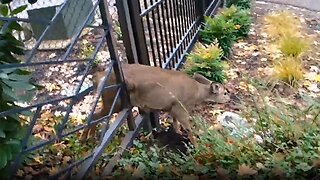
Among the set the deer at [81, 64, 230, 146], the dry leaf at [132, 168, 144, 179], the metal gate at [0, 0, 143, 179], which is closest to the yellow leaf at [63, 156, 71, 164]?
the metal gate at [0, 0, 143, 179]

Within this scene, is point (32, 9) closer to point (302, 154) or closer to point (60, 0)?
point (60, 0)

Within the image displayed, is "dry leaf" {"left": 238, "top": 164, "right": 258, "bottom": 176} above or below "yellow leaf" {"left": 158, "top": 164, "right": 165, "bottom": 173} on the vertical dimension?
above

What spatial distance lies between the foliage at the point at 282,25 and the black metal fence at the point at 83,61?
26.0 inches

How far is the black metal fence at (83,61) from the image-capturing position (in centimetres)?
219

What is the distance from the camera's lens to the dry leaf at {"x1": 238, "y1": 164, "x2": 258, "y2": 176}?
182cm

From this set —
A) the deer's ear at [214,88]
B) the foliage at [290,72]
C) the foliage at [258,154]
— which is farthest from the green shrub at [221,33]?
the foliage at [258,154]

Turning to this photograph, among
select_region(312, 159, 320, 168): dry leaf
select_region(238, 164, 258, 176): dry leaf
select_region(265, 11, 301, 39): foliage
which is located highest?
select_region(312, 159, 320, 168): dry leaf

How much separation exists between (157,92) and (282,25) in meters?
2.37

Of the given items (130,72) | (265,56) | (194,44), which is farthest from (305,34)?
(130,72)

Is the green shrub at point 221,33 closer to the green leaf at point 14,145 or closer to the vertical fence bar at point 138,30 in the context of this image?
the vertical fence bar at point 138,30

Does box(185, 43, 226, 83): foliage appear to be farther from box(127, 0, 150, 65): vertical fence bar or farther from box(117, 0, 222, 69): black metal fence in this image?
box(127, 0, 150, 65): vertical fence bar

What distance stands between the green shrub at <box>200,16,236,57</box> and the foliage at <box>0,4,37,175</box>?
2969 mm

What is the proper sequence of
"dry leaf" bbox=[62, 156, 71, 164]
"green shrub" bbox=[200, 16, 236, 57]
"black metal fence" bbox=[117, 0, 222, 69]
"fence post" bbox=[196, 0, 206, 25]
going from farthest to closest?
"fence post" bbox=[196, 0, 206, 25] < "green shrub" bbox=[200, 16, 236, 57] < "black metal fence" bbox=[117, 0, 222, 69] < "dry leaf" bbox=[62, 156, 71, 164]

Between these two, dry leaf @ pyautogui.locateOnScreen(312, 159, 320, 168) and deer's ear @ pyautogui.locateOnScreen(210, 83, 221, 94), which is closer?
dry leaf @ pyautogui.locateOnScreen(312, 159, 320, 168)
